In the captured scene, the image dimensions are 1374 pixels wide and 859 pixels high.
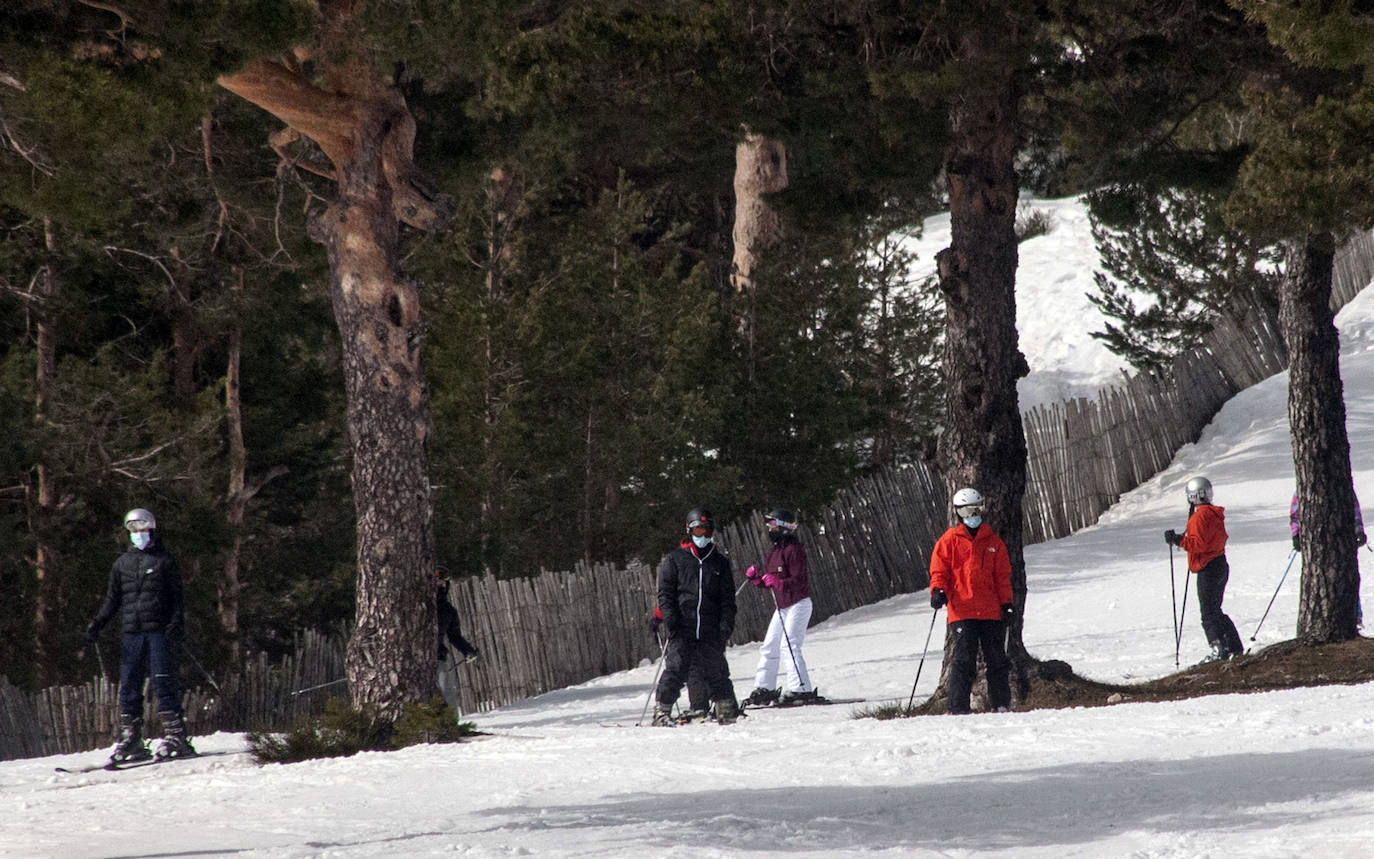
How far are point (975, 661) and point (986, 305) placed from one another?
2.27 metres

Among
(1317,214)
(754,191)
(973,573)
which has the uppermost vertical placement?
(754,191)

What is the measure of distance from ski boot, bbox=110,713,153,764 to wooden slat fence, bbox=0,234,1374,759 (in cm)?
211

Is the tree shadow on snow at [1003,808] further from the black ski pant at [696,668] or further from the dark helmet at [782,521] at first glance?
the dark helmet at [782,521]

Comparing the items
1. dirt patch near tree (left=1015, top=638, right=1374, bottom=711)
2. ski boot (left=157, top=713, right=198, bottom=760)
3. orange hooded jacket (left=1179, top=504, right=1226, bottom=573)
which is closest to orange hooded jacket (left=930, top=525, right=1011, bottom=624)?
dirt patch near tree (left=1015, top=638, right=1374, bottom=711)

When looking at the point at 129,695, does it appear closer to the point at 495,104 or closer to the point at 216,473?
the point at 495,104

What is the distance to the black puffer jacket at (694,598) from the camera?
33.1 feet

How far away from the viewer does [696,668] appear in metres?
10.2

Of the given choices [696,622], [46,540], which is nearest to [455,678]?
[46,540]

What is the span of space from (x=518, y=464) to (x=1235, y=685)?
925 cm

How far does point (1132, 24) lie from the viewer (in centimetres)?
1052

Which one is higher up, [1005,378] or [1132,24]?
[1132,24]

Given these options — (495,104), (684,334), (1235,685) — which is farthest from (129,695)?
(684,334)

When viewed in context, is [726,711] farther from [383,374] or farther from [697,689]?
[383,374]

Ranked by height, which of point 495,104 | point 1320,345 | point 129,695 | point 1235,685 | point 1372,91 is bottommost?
point 1235,685
